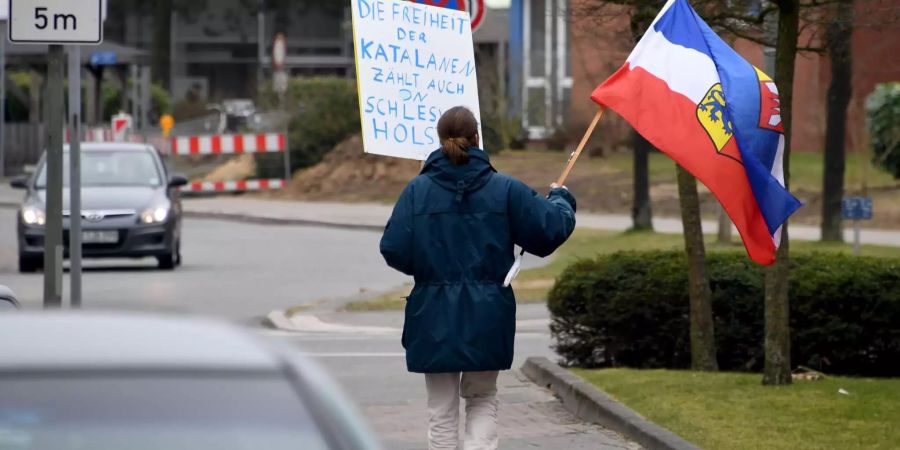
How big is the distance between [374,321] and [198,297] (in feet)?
7.88

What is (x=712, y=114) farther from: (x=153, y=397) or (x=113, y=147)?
(x=113, y=147)

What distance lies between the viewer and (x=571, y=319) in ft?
38.2

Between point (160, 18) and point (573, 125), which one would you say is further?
point (160, 18)

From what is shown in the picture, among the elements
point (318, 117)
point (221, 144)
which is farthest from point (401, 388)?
point (318, 117)

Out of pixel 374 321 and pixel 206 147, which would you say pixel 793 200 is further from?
pixel 206 147

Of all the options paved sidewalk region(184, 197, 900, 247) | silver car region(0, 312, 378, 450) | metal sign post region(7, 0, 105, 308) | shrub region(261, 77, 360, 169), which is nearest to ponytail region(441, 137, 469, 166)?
metal sign post region(7, 0, 105, 308)

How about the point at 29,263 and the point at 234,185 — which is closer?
the point at 29,263

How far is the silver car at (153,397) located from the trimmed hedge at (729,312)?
8.07 metres

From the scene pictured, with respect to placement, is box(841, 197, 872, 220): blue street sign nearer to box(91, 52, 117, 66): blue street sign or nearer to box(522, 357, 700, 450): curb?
box(522, 357, 700, 450): curb

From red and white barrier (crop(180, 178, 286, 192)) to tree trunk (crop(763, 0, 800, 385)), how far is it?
31.4 metres

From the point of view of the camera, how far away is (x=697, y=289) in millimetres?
10703

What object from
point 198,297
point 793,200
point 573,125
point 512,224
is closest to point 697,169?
point 793,200

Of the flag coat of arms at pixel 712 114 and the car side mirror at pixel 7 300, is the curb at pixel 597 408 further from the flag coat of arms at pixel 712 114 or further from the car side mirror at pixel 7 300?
the car side mirror at pixel 7 300

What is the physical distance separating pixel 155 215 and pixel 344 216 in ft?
44.3
